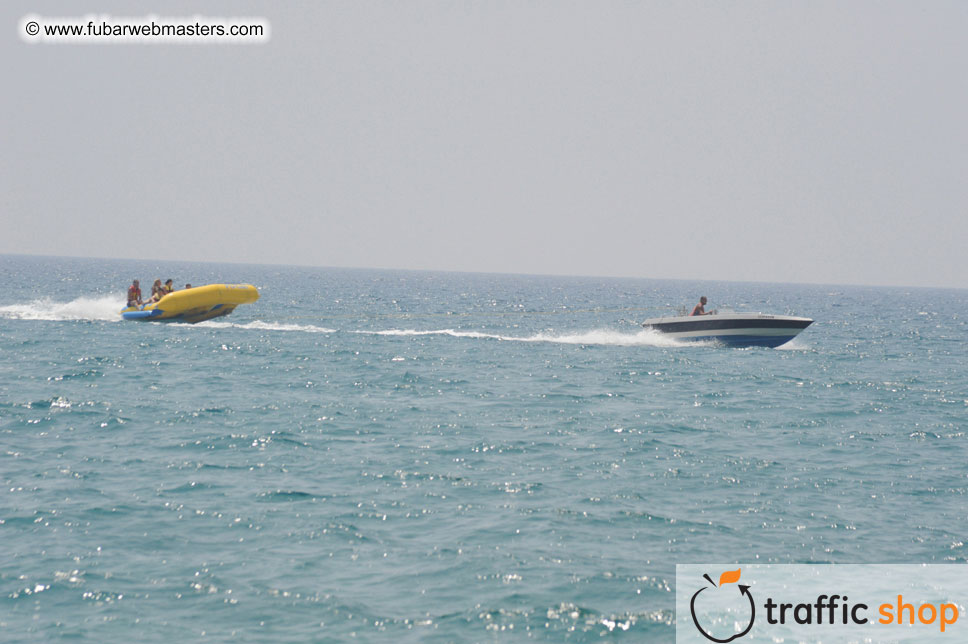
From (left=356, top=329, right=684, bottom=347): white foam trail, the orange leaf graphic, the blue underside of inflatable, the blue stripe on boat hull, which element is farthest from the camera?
(left=356, top=329, right=684, bottom=347): white foam trail

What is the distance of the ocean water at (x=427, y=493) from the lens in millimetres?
8312

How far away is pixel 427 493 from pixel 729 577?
14.1ft

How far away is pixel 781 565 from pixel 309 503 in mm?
5765

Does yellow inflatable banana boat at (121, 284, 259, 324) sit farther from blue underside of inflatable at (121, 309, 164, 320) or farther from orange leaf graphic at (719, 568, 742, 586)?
orange leaf graphic at (719, 568, 742, 586)

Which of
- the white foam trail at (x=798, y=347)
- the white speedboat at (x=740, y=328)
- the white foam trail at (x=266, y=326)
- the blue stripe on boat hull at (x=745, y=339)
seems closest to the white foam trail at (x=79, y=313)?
the white foam trail at (x=266, y=326)

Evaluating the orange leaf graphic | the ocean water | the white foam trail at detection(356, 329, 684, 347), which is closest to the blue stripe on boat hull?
the white foam trail at detection(356, 329, 684, 347)

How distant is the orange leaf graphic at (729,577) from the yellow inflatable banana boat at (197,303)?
24944mm

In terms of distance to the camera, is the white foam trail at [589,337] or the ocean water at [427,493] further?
the white foam trail at [589,337]

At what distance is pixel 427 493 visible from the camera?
12.0 m

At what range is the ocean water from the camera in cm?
831

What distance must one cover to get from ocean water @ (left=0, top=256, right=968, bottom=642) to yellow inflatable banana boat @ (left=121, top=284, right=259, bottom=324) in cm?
643

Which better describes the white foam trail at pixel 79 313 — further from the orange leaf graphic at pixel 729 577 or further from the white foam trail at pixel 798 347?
the orange leaf graphic at pixel 729 577

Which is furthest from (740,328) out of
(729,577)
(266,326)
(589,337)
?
(729,577)

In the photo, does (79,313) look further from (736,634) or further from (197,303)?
(736,634)
